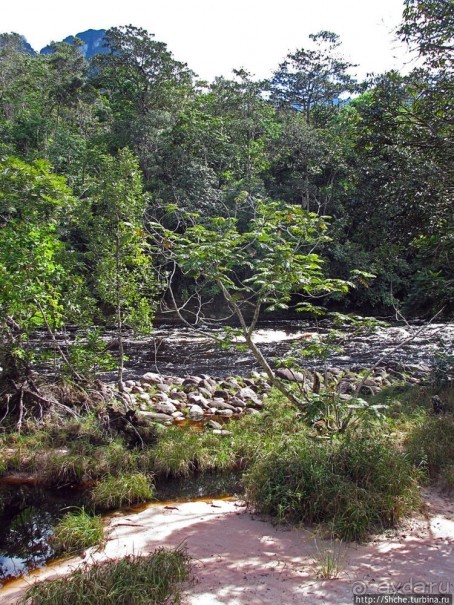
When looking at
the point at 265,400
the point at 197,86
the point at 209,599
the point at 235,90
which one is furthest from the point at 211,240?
the point at 197,86

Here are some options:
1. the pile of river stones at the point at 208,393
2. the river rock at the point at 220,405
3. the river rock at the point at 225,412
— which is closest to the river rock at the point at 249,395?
the pile of river stones at the point at 208,393

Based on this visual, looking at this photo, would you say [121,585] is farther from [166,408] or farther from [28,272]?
[166,408]

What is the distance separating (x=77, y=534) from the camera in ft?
14.1

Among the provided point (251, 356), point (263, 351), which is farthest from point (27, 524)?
point (263, 351)

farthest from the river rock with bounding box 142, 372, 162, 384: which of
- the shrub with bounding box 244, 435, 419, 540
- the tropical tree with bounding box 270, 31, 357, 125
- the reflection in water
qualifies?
A: the tropical tree with bounding box 270, 31, 357, 125

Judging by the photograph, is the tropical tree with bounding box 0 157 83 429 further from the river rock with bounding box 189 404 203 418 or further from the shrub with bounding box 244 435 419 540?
the shrub with bounding box 244 435 419 540

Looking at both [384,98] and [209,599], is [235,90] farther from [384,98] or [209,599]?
[209,599]

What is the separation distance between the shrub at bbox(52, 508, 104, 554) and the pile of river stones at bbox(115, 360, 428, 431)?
7.85ft

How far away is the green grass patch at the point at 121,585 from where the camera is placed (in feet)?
9.93

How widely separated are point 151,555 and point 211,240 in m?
3.24

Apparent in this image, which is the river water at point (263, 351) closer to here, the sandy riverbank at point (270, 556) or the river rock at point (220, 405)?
the river rock at point (220, 405)

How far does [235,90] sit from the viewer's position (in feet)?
91.9

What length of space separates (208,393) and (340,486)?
A: 5.23m

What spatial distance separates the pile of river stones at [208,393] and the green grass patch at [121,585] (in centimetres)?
351
